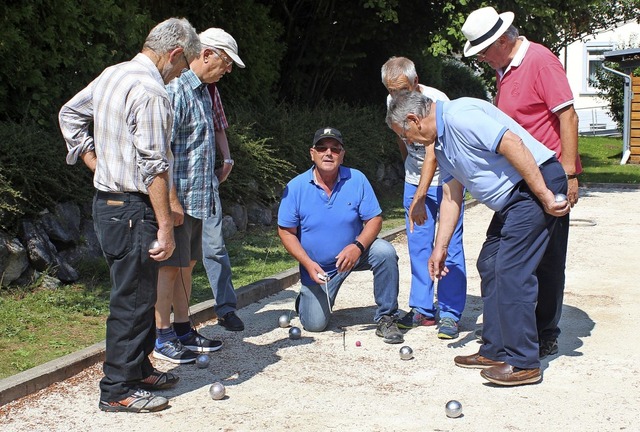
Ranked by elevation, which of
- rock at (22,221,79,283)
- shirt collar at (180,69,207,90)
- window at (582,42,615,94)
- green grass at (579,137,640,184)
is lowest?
green grass at (579,137,640,184)

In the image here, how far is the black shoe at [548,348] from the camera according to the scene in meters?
6.02

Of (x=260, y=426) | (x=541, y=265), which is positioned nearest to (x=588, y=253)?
(x=541, y=265)

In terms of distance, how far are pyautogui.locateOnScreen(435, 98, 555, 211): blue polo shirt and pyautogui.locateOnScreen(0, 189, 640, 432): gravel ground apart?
1131 mm

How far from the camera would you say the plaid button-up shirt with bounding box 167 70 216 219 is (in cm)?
602

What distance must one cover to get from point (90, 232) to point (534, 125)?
418cm

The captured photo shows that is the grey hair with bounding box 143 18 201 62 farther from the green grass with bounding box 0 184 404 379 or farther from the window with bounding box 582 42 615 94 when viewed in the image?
the window with bounding box 582 42 615 94

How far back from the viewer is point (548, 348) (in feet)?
19.8

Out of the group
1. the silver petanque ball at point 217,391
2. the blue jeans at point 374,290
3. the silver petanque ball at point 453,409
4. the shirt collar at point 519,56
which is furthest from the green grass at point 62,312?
the shirt collar at point 519,56

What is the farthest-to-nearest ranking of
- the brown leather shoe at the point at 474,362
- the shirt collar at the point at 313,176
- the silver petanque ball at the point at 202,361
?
the shirt collar at the point at 313,176
the silver petanque ball at the point at 202,361
the brown leather shoe at the point at 474,362

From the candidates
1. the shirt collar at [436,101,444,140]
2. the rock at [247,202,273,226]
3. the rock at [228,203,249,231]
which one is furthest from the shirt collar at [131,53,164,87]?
the rock at [247,202,273,226]

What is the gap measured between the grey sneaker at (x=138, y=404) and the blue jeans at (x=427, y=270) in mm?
2345

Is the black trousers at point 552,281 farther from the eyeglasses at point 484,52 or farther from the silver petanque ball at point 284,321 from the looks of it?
the silver petanque ball at point 284,321

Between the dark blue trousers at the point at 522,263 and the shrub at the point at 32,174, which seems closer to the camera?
the dark blue trousers at the point at 522,263

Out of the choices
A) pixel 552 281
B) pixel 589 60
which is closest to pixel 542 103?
pixel 552 281
